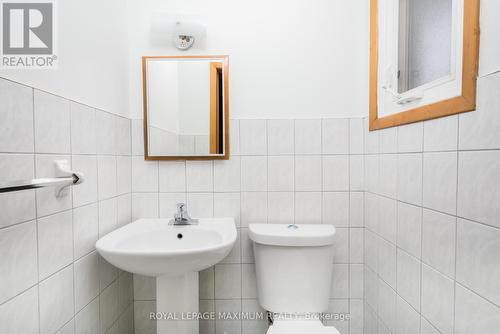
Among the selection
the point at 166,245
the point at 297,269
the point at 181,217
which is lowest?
the point at 297,269

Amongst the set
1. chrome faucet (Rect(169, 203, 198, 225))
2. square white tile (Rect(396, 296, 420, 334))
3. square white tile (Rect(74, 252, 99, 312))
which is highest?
chrome faucet (Rect(169, 203, 198, 225))

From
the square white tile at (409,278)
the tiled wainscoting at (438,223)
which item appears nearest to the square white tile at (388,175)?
the tiled wainscoting at (438,223)

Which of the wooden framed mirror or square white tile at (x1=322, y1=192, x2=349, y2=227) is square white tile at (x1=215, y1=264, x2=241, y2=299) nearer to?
square white tile at (x1=322, y1=192, x2=349, y2=227)

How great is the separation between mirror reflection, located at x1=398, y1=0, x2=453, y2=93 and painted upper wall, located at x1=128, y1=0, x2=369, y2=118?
0.28 meters

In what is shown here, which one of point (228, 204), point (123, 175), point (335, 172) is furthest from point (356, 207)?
point (123, 175)

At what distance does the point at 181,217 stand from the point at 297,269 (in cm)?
63

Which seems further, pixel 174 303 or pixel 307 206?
pixel 307 206

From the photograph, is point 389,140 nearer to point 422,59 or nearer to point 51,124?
point 422,59

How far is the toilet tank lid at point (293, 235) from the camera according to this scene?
4.19ft

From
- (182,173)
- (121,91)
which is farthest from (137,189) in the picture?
(121,91)

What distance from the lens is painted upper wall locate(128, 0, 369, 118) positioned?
1.47 meters

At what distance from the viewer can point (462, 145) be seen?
2.66ft

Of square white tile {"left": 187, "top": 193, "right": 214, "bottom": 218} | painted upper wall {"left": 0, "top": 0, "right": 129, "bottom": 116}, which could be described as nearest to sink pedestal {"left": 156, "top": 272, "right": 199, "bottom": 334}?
square white tile {"left": 187, "top": 193, "right": 214, "bottom": 218}

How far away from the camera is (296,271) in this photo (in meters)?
1.29
